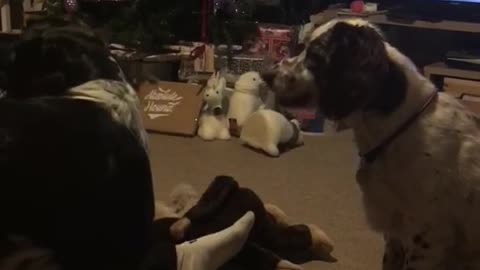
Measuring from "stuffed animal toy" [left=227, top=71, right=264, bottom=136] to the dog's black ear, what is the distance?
5.68 ft

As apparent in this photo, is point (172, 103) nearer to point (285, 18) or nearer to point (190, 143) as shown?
point (190, 143)

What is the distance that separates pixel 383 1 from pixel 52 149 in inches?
118

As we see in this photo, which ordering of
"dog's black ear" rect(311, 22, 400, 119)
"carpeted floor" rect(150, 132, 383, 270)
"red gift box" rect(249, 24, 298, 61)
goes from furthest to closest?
1. "red gift box" rect(249, 24, 298, 61)
2. "carpeted floor" rect(150, 132, 383, 270)
3. "dog's black ear" rect(311, 22, 400, 119)

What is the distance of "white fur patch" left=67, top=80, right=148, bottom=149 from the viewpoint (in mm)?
1791

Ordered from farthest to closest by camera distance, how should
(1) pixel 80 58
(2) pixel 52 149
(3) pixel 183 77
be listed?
(3) pixel 183 77 → (1) pixel 80 58 → (2) pixel 52 149

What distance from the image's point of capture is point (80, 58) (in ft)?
6.19

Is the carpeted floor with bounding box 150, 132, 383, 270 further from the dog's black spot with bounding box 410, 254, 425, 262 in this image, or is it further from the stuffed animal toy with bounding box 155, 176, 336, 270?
the dog's black spot with bounding box 410, 254, 425, 262

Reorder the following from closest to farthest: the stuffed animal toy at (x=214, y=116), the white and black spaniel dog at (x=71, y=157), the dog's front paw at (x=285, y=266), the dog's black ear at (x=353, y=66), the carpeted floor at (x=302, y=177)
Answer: the white and black spaniel dog at (x=71, y=157) < the dog's black ear at (x=353, y=66) < the dog's front paw at (x=285, y=266) < the carpeted floor at (x=302, y=177) < the stuffed animal toy at (x=214, y=116)

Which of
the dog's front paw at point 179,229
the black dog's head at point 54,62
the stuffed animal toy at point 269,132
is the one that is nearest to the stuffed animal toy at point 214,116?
the stuffed animal toy at point 269,132

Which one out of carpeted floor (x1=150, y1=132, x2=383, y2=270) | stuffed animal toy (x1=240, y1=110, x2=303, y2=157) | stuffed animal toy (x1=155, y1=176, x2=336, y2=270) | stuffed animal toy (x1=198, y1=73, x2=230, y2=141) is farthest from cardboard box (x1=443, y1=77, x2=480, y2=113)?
stuffed animal toy (x1=155, y1=176, x2=336, y2=270)

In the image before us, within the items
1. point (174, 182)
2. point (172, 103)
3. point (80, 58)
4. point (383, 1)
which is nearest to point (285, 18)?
point (383, 1)

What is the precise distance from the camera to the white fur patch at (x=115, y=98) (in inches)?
70.5

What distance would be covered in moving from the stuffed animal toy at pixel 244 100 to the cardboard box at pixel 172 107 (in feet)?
0.54

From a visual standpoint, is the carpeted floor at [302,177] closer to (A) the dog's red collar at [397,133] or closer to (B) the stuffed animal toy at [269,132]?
(B) the stuffed animal toy at [269,132]
